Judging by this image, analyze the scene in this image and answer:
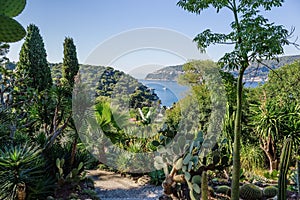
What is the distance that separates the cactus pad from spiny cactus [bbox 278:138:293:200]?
4.91ft

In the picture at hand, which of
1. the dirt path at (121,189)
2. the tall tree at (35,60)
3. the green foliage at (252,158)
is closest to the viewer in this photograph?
the dirt path at (121,189)

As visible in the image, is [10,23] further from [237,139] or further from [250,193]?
[250,193]

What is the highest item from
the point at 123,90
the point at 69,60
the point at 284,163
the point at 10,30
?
the point at 69,60

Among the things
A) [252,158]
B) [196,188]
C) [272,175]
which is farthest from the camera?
[252,158]

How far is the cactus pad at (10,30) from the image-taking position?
1048mm

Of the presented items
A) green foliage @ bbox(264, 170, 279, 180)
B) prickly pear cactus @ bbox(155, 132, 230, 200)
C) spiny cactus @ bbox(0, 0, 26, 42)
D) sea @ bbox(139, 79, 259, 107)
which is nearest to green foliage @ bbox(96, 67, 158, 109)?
sea @ bbox(139, 79, 259, 107)

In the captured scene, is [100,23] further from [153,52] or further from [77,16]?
[153,52]

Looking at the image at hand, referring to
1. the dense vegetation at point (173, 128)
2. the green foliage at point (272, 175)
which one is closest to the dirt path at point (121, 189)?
the dense vegetation at point (173, 128)

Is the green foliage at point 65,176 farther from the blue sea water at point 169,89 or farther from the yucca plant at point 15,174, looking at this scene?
the blue sea water at point 169,89

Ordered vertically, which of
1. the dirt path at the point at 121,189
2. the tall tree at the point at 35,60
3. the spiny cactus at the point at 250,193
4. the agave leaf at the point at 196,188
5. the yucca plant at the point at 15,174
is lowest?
the dirt path at the point at 121,189

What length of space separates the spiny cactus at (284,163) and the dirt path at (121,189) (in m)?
1.48

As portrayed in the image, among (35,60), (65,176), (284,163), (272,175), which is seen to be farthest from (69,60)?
(284,163)

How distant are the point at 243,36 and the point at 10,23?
53.9 inches

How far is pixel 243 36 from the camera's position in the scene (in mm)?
1873
